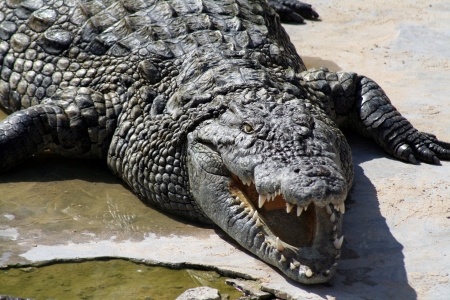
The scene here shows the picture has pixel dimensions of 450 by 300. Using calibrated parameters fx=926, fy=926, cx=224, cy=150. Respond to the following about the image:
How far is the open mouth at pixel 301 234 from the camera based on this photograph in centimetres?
532

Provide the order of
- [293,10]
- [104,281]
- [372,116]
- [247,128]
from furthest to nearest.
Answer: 1. [293,10]
2. [372,116]
3. [247,128]
4. [104,281]

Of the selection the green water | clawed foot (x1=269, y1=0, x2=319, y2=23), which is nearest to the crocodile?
the green water

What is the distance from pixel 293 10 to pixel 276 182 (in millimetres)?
5399

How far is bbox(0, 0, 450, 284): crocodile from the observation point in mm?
5512

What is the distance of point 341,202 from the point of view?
527 centimetres

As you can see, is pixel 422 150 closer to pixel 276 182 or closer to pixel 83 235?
pixel 276 182

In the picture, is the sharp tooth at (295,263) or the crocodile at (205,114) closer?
the sharp tooth at (295,263)

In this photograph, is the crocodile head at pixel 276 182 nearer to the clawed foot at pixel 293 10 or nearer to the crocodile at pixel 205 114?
the crocodile at pixel 205 114

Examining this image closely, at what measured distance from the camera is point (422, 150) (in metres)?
7.15

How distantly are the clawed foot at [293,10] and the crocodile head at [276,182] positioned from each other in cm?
415

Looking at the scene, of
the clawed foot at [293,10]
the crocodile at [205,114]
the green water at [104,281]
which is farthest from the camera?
the clawed foot at [293,10]

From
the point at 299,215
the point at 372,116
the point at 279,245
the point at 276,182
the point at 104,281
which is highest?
the point at 372,116

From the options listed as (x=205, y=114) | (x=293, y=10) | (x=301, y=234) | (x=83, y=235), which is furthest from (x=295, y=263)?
(x=293, y=10)

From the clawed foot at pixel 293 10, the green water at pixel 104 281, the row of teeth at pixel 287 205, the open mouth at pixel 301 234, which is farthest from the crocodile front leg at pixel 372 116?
the clawed foot at pixel 293 10
